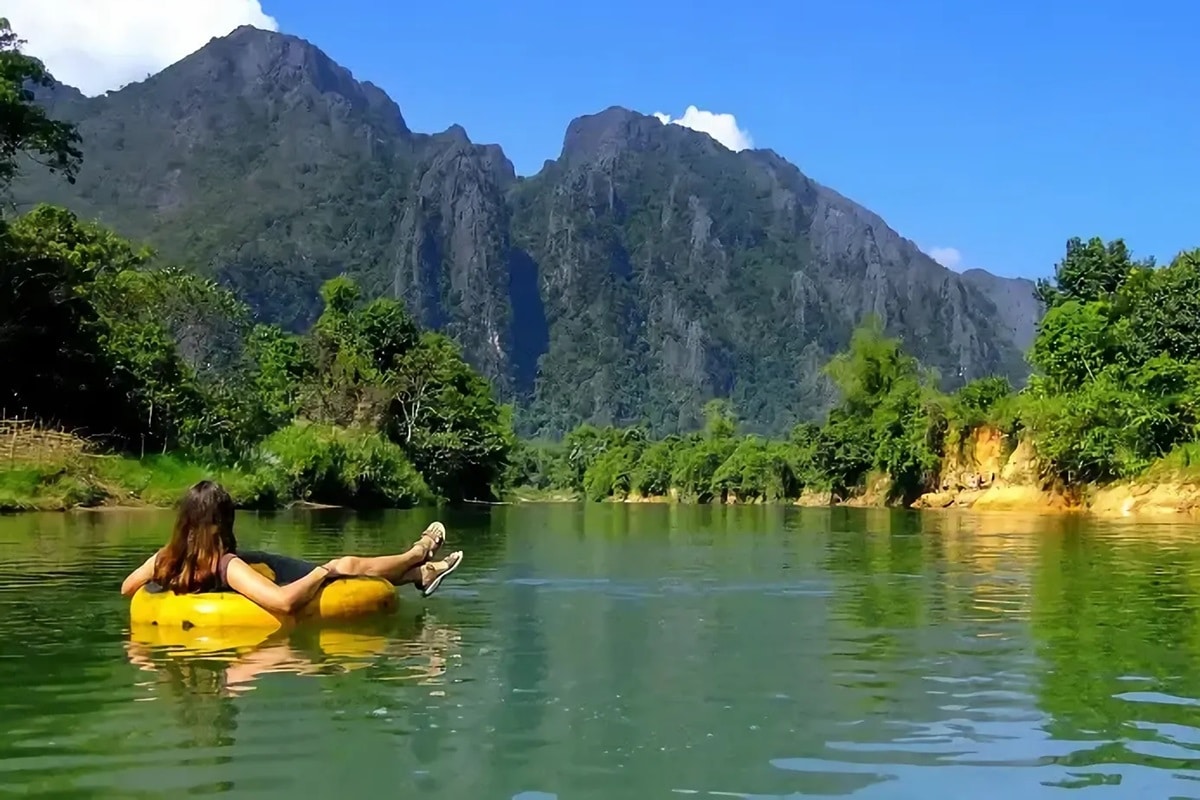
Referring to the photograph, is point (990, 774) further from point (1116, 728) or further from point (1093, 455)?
point (1093, 455)

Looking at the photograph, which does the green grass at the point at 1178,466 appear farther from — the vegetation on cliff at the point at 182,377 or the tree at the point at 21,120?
the tree at the point at 21,120

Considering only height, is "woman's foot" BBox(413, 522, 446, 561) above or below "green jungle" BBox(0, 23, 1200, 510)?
below

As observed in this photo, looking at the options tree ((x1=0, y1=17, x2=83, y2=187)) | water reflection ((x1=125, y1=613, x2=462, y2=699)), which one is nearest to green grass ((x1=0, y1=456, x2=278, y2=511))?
tree ((x1=0, y1=17, x2=83, y2=187))

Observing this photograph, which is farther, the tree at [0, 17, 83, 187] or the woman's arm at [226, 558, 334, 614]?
the tree at [0, 17, 83, 187]

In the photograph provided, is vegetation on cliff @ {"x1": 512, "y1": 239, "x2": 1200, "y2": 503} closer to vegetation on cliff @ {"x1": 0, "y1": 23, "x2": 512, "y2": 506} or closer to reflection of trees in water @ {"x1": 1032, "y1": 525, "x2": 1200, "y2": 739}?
vegetation on cliff @ {"x1": 0, "y1": 23, "x2": 512, "y2": 506}

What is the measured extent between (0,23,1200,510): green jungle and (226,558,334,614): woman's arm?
837 inches

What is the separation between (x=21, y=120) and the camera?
106 ft

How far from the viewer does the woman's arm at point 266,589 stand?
32.1 feet

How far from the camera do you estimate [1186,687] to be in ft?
25.3

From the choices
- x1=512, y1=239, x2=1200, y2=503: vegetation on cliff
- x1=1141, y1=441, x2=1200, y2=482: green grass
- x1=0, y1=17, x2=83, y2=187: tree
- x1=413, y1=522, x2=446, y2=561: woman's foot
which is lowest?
x1=413, y1=522, x2=446, y2=561: woman's foot

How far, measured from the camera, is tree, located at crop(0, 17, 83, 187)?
32.0 metres

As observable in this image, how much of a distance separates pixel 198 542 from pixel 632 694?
421 centimetres

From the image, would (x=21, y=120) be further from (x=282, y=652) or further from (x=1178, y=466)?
(x=1178, y=466)

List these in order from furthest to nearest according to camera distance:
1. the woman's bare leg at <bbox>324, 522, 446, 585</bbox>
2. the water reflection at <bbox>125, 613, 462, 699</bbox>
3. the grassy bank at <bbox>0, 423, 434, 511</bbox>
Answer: the grassy bank at <bbox>0, 423, 434, 511</bbox> → the woman's bare leg at <bbox>324, 522, 446, 585</bbox> → the water reflection at <bbox>125, 613, 462, 699</bbox>
